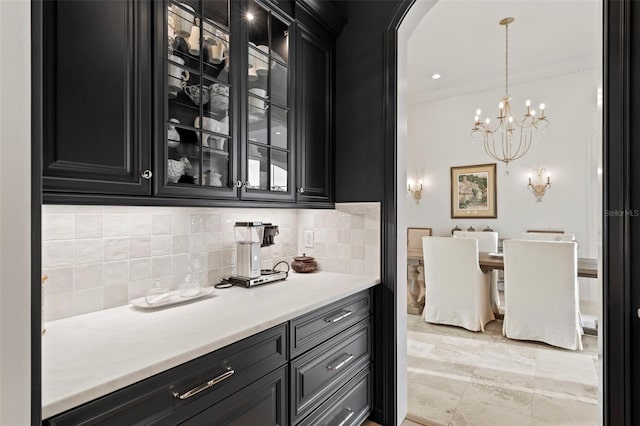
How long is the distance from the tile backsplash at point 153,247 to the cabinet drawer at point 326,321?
0.29 metres

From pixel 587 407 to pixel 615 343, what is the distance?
1.09m

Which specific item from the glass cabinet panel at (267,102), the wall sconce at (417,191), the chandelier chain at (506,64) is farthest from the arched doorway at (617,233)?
the wall sconce at (417,191)

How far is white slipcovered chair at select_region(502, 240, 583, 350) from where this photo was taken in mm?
3143

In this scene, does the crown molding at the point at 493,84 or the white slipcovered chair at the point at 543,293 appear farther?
the crown molding at the point at 493,84

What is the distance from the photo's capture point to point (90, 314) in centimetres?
139

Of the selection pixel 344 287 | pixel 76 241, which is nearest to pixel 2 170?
pixel 76 241

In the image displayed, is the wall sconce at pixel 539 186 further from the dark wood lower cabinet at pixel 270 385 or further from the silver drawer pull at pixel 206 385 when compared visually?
the silver drawer pull at pixel 206 385

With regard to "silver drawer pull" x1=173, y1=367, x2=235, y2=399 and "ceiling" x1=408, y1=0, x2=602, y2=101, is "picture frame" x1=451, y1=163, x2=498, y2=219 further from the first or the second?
"silver drawer pull" x1=173, y1=367, x2=235, y2=399

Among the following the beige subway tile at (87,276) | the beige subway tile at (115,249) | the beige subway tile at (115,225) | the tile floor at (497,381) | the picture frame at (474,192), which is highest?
the picture frame at (474,192)

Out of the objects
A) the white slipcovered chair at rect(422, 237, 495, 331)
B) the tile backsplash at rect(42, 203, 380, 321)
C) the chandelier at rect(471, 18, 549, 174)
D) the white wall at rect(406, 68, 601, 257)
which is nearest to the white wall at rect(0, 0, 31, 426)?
the tile backsplash at rect(42, 203, 380, 321)

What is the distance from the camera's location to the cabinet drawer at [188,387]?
0.84 meters

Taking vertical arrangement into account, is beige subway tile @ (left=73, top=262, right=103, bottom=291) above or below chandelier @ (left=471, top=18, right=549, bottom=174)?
below

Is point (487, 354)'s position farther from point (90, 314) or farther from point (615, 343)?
point (90, 314)

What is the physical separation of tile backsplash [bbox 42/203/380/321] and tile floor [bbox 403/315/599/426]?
1.07 metres
